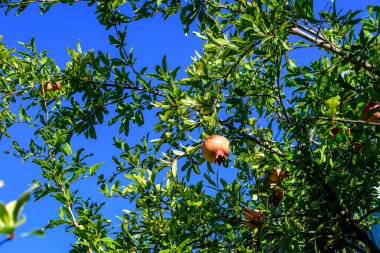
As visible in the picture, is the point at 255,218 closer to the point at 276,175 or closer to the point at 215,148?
the point at 276,175

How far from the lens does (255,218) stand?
3424mm

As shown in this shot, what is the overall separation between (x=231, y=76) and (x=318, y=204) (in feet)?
4.25

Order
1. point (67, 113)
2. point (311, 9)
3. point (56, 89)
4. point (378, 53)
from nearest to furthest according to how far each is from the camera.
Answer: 1. point (311, 9)
2. point (378, 53)
3. point (67, 113)
4. point (56, 89)

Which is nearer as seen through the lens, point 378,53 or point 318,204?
point 378,53

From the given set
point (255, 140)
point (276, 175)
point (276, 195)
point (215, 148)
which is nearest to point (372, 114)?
point (255, 140)

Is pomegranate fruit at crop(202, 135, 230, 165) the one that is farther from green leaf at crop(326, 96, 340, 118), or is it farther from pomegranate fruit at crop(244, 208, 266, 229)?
pomegranate fruit at crop(244, 208, 266, 229)

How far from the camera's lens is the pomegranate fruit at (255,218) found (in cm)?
341

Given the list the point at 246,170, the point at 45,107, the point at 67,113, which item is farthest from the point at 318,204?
the point at 45,107

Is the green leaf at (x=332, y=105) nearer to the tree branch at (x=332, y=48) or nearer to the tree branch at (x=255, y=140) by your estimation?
the tree branch at (x=332, y=48)

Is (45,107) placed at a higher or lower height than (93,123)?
higher

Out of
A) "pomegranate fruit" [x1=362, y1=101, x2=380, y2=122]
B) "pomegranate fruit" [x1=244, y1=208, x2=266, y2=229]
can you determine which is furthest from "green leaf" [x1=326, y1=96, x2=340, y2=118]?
"pomegranate fruit" [x1=244, y1=208, x2=266, y2=229]

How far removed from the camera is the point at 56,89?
14.2ft

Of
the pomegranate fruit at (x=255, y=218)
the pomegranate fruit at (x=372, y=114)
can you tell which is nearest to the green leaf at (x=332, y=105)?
the pomegranate fruit at (x=372, y=114)

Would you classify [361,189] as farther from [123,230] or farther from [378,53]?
[123,230]
